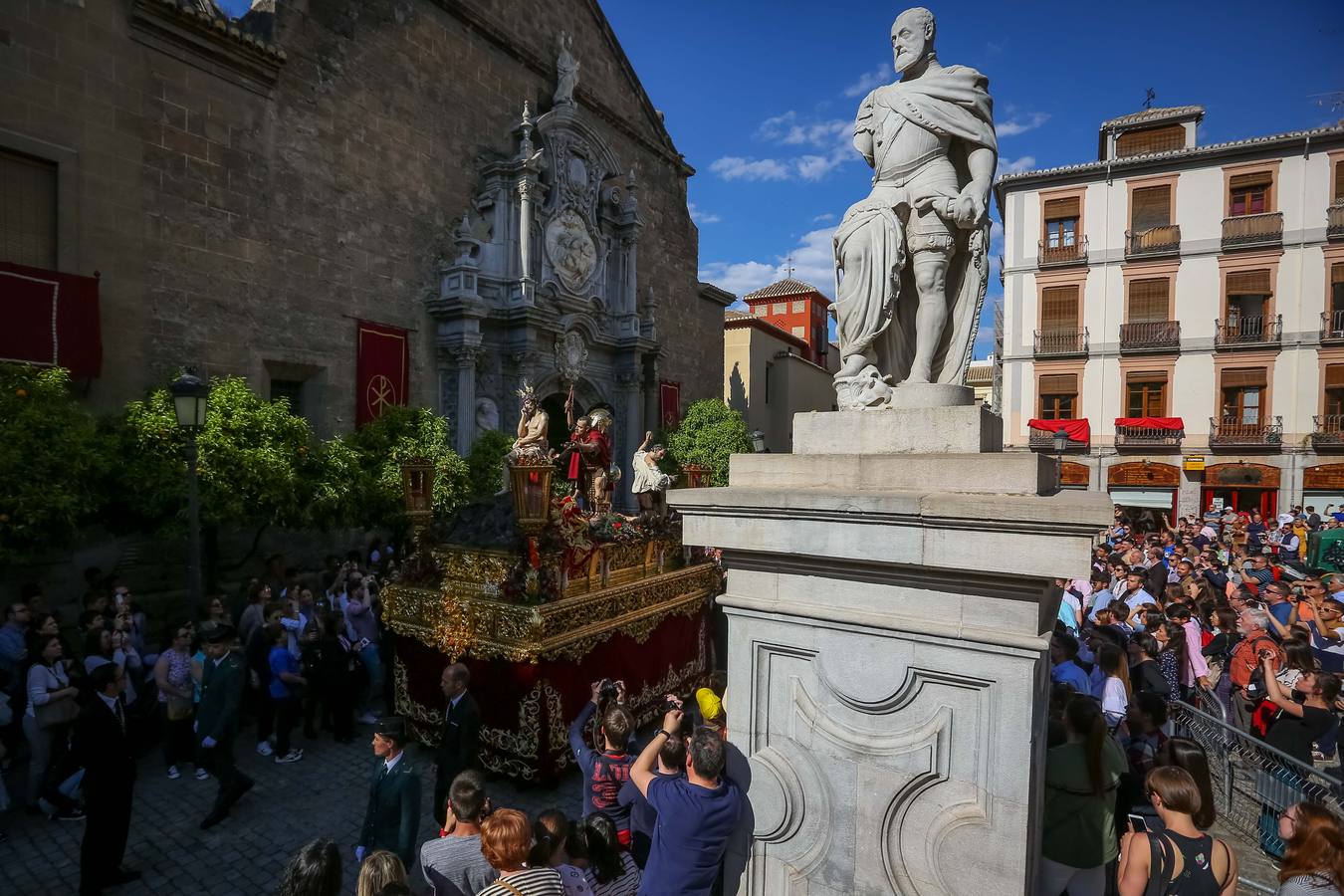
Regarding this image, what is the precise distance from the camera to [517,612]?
665cm

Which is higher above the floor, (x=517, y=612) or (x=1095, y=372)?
(x=1095, y=372)

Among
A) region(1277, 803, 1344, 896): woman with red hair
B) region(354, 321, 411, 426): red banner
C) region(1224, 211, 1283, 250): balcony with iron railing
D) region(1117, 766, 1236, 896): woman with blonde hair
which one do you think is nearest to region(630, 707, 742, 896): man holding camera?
region(1117, 766, 1236, 896): woman with blonde hair

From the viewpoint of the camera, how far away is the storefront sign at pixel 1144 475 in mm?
23062

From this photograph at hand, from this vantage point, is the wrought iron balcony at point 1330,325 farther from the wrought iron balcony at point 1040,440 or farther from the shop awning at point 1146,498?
the wrought iron balcony at point 1040,440

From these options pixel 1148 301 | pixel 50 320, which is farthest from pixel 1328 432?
pixel 50 320

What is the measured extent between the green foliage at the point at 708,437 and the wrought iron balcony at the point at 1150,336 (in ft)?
46.7

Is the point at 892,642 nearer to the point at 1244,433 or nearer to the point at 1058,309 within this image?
the point at 1058,309

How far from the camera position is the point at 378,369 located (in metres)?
14.0

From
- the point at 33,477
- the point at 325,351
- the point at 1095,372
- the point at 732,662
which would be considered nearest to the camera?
the point at 732,662

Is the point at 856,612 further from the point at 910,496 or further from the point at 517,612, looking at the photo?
the point at 517,612

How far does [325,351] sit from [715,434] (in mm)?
12131

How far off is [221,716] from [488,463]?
28.5ft

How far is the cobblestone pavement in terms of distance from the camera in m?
5.15

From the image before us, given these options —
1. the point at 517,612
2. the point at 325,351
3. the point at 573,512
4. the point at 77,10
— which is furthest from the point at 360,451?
the point at 77,10
